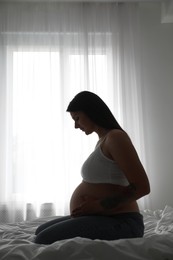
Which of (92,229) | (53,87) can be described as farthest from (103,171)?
(53,87)

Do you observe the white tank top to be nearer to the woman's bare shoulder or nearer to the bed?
the woman's bare shoulder

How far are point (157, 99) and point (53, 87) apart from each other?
0.94 metres

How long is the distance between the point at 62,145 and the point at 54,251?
1463 millimetres

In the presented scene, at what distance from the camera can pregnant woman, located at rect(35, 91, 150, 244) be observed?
0.99 metres

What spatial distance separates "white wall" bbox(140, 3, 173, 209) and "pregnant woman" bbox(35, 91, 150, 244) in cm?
128

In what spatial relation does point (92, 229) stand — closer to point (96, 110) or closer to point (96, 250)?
point (96, 250)

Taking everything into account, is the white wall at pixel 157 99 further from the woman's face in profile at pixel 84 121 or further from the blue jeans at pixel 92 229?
the blue jeans at pixel 92 229

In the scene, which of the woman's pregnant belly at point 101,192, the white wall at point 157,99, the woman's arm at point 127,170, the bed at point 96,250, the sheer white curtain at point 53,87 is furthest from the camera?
the white wall at point 157,99

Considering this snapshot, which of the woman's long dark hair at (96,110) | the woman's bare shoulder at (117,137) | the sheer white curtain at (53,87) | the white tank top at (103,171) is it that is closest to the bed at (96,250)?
the white tank top at (103,171)

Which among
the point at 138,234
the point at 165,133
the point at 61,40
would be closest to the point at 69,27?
the point at 61,40

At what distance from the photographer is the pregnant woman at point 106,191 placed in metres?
0.99

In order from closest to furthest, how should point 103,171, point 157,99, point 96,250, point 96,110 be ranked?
point 96,250 < point 103,171 < point 96,110 < point 157,99

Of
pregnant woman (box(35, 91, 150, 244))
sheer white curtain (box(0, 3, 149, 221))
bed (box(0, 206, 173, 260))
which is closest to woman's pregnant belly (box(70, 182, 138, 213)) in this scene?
pregnant woman (box(35, 91, 150, 244))

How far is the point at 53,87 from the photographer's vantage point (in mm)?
2359
